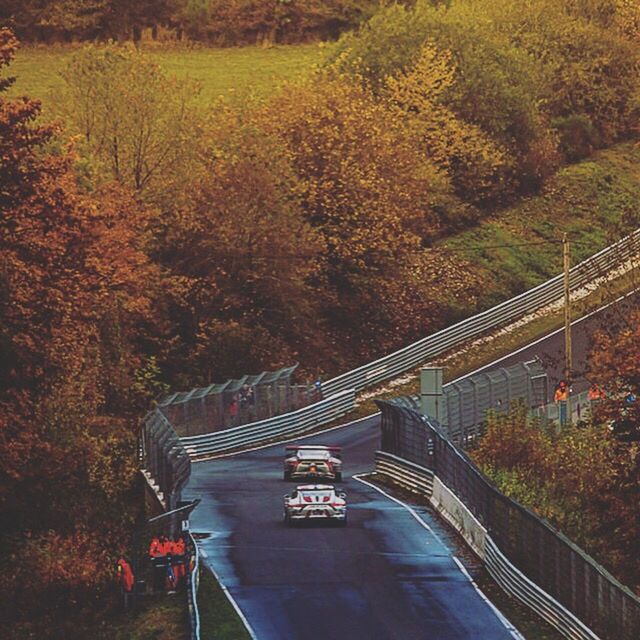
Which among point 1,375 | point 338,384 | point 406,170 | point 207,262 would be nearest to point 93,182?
point 207,262

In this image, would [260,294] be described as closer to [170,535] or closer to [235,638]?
[170,535]

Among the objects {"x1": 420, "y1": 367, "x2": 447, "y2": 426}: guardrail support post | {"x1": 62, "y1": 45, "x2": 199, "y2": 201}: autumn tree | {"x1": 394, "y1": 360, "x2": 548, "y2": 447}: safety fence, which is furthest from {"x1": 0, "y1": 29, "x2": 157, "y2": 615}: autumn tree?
{"x1": 62, "y1": 45, "x2": 199, "y2": 201}: autumn tree

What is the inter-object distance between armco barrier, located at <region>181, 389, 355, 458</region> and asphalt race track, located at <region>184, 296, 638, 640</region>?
11.8m

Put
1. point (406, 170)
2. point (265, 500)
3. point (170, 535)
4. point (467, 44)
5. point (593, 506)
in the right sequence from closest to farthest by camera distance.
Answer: point (170, 535) → point (593, 506) → point (265, 500) → point (406, 170) → point (467, 44)

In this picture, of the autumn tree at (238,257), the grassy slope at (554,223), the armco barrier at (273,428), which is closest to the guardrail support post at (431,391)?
the armco barrier at (273,428)

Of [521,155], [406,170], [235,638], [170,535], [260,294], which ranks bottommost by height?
[235,638]

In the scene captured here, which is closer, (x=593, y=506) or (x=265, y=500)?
(x=593, y=506)

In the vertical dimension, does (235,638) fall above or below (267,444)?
below

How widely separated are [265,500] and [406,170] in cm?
4557

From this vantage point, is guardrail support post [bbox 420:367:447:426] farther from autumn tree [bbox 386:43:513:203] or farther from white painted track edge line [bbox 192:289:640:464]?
autumn tree [bbox 386:43:513:203]

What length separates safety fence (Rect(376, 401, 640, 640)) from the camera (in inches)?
1264

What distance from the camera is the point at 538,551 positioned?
3834cm

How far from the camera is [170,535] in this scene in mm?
41031

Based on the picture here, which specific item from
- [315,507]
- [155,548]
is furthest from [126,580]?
[315,507]
